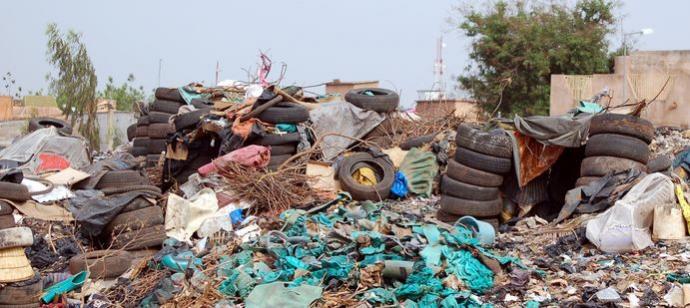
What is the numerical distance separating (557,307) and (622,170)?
3.40 metres

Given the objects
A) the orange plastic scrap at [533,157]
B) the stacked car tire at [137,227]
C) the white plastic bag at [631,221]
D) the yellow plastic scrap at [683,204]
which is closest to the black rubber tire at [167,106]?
the stacked car tire at [137,227]

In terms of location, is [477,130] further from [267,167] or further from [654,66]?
[654,66]

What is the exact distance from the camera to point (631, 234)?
727 centimetres

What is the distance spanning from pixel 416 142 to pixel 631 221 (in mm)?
5684

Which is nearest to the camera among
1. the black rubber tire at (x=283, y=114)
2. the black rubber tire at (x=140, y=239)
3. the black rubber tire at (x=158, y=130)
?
the black rubber tire at (x=140, y=239)

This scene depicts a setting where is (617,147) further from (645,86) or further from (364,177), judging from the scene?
(645,86)

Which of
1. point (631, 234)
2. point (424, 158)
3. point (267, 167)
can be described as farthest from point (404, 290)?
point (424, 158)

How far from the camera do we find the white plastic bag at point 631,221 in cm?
728

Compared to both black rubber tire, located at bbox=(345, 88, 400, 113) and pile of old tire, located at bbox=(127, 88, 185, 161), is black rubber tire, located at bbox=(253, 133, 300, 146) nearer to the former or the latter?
black rubber tire, located at bbox=(345, 88, 400, 113)

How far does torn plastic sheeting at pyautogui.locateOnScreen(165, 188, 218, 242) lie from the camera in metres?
9.56

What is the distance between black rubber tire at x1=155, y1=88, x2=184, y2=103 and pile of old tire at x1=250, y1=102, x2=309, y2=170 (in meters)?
2.92

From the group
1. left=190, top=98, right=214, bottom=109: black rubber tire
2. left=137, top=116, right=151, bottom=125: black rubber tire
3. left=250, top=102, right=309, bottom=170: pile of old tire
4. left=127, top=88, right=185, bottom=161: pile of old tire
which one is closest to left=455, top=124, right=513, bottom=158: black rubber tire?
left=250, top=102, right=309, bottom=170: pile of old tire

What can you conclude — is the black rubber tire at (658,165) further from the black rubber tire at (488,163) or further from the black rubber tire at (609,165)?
the black rubber tire at (488,163)

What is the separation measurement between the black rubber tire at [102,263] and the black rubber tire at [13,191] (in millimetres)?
1774
